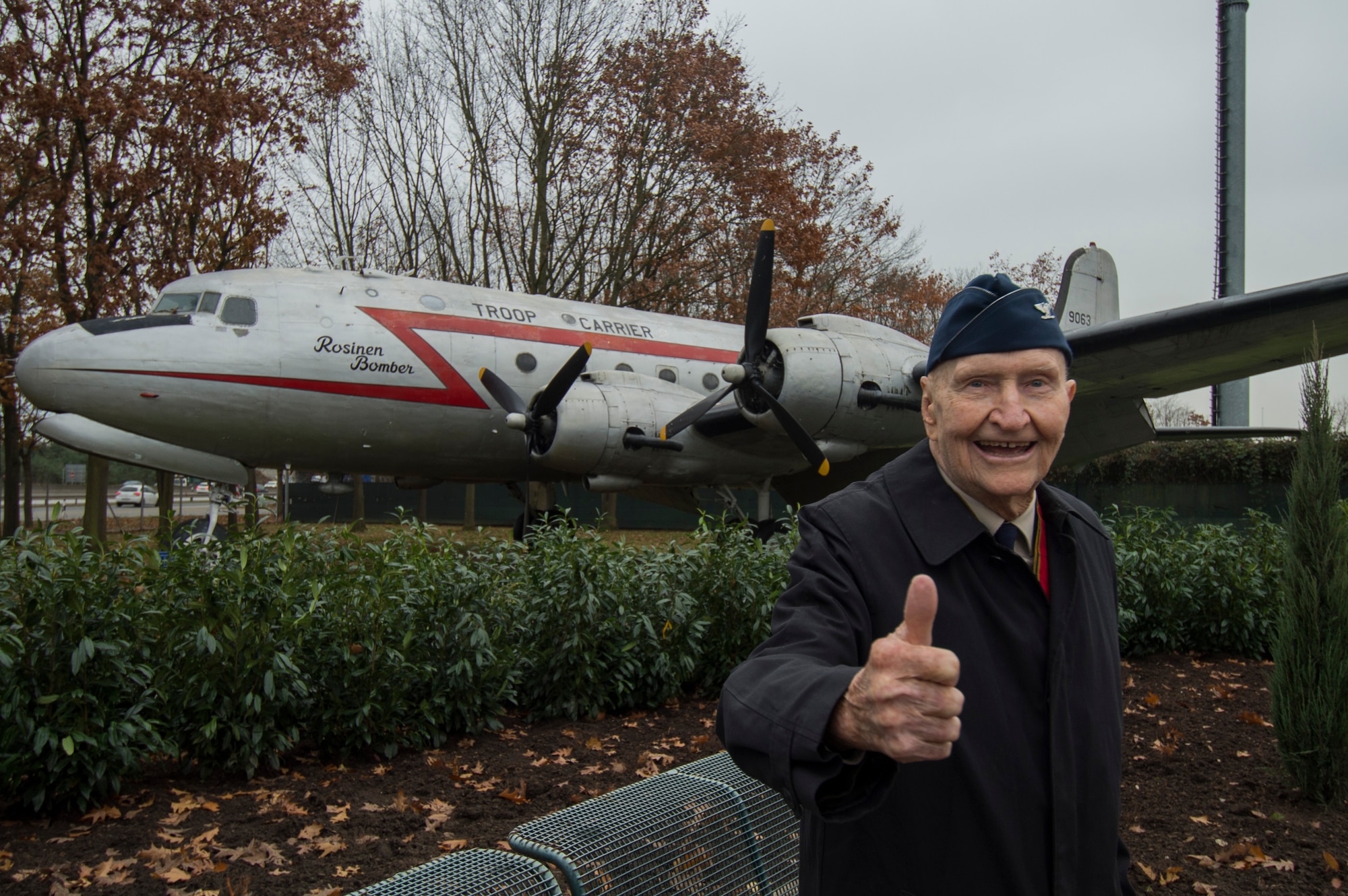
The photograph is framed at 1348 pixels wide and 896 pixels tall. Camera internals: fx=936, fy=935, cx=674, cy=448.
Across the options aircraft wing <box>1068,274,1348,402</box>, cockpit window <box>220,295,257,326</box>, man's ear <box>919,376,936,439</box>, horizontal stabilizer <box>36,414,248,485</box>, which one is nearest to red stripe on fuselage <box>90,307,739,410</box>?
cockpit window <box>220,295,257,326</box>

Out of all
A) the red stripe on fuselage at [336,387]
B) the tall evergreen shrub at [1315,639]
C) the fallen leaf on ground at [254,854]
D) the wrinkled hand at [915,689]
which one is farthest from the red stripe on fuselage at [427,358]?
the wrinkled hand at [915,689]

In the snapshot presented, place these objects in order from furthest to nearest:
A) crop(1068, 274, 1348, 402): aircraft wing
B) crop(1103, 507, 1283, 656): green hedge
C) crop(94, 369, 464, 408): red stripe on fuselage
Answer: crop(94, 369, 464, 408): red stripe on fuselage
crop(1068, 274, 1348, 402): aircraft wing
crop(1103, 507, 1283, 656): green hedge

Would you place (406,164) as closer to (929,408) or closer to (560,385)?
(560,385)

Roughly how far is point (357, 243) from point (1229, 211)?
799 inches

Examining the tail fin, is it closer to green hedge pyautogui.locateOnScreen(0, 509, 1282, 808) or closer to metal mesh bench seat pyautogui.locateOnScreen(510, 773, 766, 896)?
green hedge pyautogui.locateOnScreen(0, 509, 1282, 808)

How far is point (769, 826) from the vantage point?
320 centimetres

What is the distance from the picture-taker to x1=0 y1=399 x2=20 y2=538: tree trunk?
17500 mm

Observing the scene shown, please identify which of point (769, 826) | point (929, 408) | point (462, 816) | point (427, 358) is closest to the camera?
point (929, 408)

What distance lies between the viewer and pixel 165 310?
11164 mm

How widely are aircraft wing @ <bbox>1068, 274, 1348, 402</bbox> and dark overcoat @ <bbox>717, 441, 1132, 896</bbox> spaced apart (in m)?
8.69

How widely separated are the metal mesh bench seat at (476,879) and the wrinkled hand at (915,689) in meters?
1.44

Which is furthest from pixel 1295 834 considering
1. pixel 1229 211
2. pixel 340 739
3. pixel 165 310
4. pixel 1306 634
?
pixel 1229 211

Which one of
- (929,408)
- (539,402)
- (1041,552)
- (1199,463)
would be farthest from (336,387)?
(1199,463)

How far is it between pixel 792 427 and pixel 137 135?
12087 mm
